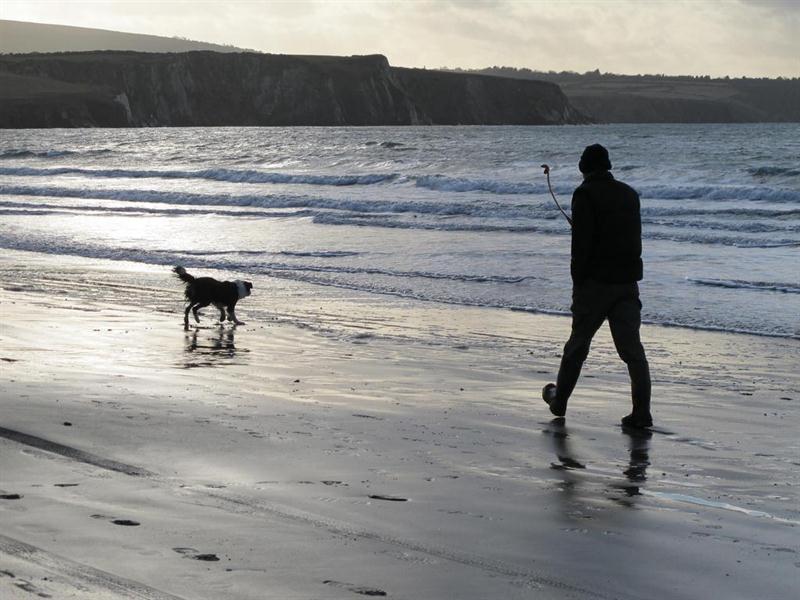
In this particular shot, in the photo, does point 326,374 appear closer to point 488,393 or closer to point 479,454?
point 488,393

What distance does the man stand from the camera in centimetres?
742

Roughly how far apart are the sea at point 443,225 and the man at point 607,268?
5.03 m

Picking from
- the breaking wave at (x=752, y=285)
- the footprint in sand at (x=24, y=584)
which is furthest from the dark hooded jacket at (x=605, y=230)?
the breaking wave at (x=752, y=285)

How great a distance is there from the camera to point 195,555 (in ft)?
13.8

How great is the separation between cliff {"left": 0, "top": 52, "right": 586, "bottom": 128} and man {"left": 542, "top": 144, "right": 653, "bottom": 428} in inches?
5581

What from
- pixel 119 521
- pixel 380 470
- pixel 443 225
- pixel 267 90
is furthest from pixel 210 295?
pixel 267 90

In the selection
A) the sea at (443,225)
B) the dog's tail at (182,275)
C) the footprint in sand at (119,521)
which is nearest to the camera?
the footprint in sand at (119,521)

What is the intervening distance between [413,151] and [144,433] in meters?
57.9

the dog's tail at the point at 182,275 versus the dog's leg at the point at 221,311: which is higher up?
the dog's tail at the point at 182,275

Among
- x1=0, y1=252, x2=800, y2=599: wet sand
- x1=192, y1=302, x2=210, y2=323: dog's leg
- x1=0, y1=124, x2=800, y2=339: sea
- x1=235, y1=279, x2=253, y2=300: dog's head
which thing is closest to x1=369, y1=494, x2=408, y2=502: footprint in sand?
x1=0, y1=252, x2=800, y2=599: wet sand

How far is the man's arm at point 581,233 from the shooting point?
7.39 m

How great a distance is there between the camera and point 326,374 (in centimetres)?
902

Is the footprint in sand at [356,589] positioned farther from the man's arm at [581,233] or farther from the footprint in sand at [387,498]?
the man's arm at [581,233]

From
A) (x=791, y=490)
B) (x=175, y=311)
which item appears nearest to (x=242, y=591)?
(x=791, y=490)
